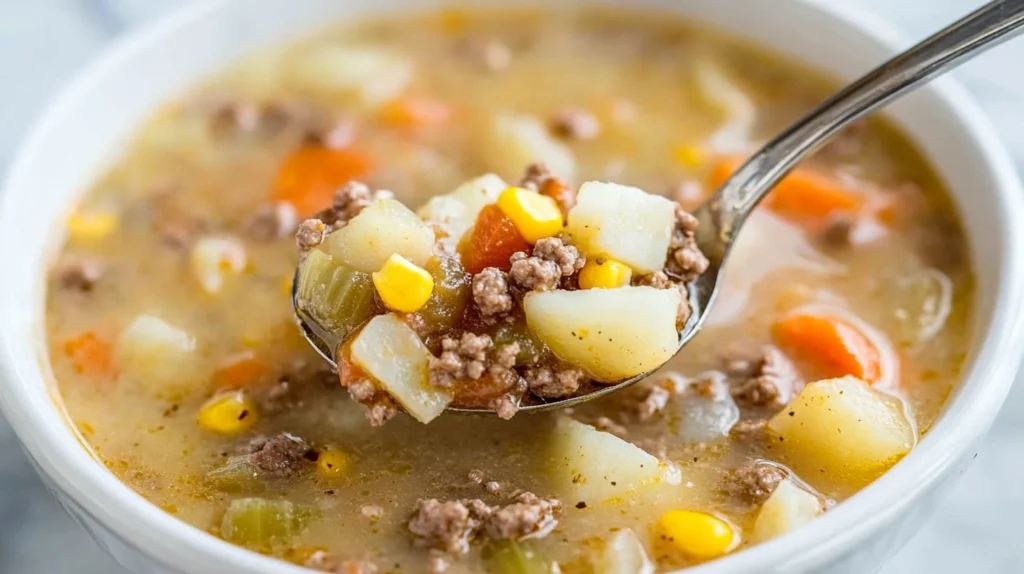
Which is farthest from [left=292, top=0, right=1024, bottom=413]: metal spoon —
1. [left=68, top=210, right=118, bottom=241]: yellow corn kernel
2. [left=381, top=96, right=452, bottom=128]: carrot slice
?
[left=381, top=96, right=452, bottom=128]: carrot slice

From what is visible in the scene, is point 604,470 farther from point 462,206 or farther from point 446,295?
point 462,206

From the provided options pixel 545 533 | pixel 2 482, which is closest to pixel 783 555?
pixel 545 533

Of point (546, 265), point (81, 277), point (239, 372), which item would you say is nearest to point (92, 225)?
point (81, 277)

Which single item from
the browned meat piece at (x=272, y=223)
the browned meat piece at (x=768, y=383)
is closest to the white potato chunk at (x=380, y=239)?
the browned meat piece at (x=272, y=223)

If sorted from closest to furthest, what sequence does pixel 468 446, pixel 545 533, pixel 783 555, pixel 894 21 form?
1. pixel 783 555
2. pixel 545 533
3. pixel 468 446
4. pixel 894 21

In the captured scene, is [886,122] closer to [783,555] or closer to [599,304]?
[599,304]
